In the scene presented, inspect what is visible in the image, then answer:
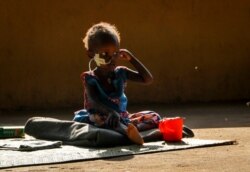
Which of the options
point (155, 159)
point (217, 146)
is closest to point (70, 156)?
point (155, 159)

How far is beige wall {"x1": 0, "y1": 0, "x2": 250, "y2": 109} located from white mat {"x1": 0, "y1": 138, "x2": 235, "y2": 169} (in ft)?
19.5

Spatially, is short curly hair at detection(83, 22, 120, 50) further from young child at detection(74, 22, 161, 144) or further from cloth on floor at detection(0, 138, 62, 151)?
cloth on floor at detection(0, 138, 62, 151)

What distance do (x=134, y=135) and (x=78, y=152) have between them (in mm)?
605

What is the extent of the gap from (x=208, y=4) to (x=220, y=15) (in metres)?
0.27

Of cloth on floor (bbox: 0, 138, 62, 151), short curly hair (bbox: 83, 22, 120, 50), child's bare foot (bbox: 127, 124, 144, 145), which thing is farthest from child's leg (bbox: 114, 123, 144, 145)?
short curly hair (bbox: 83, 22, 120, 50)

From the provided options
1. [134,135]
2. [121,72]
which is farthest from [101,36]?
[134,135]

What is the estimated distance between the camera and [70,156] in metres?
5.64

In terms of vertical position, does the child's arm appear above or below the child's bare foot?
above

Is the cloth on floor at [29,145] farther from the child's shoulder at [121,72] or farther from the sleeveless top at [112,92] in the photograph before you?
the child's shoulder at [121,72]

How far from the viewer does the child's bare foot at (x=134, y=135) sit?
623 cm

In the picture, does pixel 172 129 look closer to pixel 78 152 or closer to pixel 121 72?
pixel 121 72

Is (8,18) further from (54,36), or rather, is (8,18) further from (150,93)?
(150,93)

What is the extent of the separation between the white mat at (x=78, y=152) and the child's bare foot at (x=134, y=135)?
0.17ft

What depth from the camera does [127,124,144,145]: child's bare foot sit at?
6230mm
